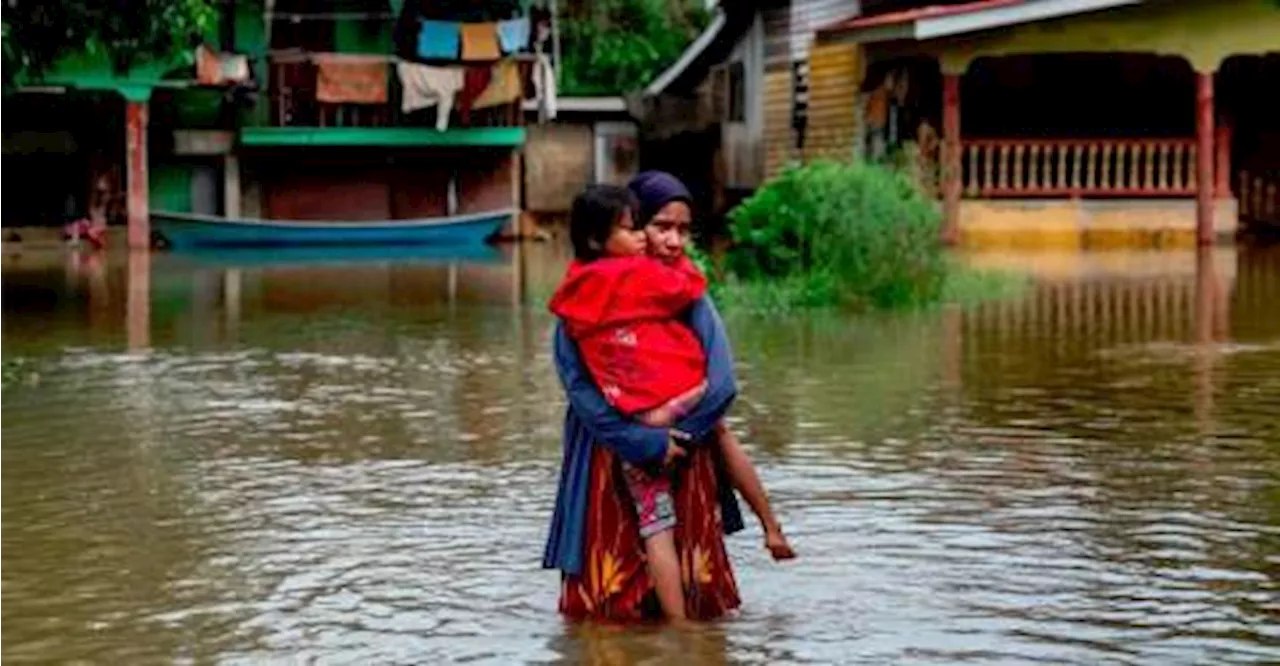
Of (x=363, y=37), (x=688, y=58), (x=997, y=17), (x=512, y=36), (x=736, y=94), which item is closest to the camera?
(x=997, y=17)

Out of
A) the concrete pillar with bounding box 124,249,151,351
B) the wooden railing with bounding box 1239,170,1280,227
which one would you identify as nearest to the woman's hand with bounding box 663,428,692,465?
the concrete pillar with bounding box 124,249,151,351

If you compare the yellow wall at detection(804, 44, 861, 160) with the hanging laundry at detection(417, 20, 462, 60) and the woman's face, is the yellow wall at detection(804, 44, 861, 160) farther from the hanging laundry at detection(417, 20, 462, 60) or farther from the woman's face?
the woman's face

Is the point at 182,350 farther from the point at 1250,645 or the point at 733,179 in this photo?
the point at 733,179

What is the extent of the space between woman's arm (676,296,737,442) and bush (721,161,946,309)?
36.9ft

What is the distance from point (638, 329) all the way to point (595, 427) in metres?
0.31

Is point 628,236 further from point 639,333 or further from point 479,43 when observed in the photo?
point 479,43

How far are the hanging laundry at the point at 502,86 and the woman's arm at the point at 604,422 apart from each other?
28.9 metres

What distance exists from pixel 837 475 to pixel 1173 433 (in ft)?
6.71

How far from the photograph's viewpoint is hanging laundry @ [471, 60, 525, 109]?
34938 mm

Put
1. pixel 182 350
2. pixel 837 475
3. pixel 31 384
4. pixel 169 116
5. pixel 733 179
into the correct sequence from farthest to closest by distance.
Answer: pixel 733 179
pixel 169 116
pixel 182 350
pixel 31 384
pixel 837 475

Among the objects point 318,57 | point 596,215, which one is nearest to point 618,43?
point 318,57

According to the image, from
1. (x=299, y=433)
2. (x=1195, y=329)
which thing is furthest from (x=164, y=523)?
(x=1195, y=329)

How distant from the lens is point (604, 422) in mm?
6234

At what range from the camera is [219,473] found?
9.74 meters
